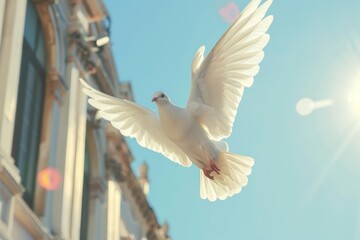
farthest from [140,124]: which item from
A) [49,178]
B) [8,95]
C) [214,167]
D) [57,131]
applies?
[57,131]

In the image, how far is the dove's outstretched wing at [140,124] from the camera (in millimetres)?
7480

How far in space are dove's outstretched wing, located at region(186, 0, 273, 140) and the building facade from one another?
692 cm

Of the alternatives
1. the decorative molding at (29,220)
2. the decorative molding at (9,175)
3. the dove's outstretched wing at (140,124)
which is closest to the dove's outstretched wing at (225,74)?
the dove's outstretched wing at (140,124)

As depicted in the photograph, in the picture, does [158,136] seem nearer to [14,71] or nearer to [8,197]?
[8,197]

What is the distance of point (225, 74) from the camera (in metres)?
6.77

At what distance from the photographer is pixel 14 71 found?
14641 mm

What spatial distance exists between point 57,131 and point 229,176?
39.1 feet

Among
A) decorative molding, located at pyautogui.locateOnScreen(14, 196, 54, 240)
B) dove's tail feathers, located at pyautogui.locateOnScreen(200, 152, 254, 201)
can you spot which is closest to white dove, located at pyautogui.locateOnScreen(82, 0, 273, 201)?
dove's tail feathers, located at pyautogui.locateOnScreen(200, 152, 254, 201)

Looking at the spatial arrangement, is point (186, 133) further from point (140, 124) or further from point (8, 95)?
point (8, 95)

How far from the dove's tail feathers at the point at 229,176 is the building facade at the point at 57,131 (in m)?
6.54

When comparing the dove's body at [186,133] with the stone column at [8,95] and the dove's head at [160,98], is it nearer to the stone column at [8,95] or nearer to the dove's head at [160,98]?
the dove's head at [160,98]

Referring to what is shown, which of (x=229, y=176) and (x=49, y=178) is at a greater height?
(x=49, y=178)

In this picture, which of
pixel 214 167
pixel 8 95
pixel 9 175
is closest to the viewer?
pixel 214 167

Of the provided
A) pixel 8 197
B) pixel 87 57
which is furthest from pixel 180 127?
pixel 87 57
